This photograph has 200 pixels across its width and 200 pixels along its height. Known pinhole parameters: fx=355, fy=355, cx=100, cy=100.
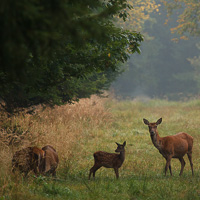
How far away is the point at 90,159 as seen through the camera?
35.8ft

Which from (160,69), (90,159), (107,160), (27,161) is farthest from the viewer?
(160,69)

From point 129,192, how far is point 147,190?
391 mm

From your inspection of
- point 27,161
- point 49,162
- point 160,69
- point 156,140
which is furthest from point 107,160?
point 160,69

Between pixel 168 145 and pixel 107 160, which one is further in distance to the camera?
pixel 168 145

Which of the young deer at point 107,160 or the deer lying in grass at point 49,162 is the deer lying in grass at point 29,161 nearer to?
the deer lying in grass at point 49,162

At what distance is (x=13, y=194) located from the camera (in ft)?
18.8

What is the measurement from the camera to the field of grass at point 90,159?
641 cm

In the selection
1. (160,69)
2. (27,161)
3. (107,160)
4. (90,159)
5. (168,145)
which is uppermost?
(160,69)

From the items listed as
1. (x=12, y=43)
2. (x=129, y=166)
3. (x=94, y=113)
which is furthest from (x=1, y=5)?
(x=94, y=113)

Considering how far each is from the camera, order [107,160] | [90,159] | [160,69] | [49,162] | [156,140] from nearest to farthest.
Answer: [49,162] < [107,160] < [156,140] < [90,159] < [160,69]

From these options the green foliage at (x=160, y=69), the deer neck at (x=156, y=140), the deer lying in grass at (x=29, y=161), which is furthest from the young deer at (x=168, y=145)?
the green foliage at (x=160, y=69)

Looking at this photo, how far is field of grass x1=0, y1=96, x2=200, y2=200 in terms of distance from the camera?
6412 millimetres

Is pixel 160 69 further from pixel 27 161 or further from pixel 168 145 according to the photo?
pixel 27 161

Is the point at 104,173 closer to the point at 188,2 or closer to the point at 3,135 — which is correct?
the point at 3,135
